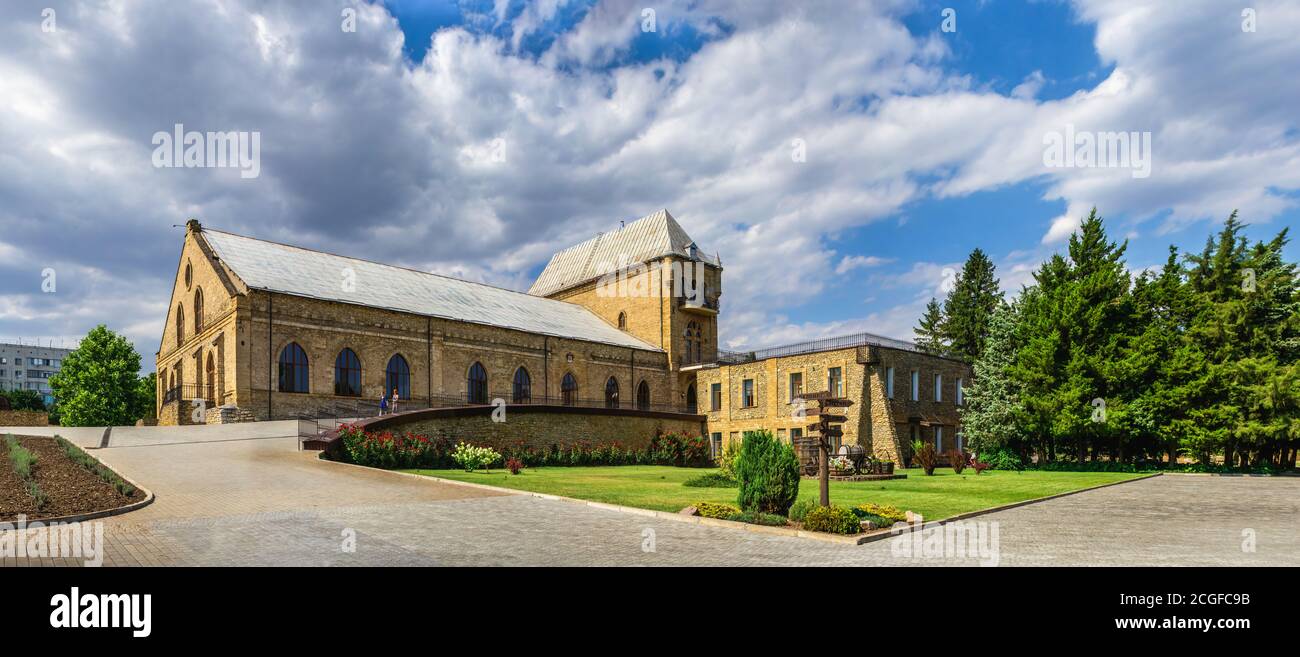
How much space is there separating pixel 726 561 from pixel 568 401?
3560cm

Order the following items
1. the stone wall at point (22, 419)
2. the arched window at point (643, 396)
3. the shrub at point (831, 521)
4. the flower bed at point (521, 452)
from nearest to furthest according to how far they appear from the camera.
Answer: the shrub at point (831, 521) < the flower bed at point (521, 452) < the stone wall at point (22, 419) < the arched window at point (643, 396)

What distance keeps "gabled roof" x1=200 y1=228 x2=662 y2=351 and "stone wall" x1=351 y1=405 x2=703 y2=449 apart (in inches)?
342

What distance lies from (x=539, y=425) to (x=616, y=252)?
2544 cm

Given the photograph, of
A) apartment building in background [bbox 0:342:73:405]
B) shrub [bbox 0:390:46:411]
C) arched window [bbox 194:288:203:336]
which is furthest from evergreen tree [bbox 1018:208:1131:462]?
apartment building in background [bbox 0:342:73:405]

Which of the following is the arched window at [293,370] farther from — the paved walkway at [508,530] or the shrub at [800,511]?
the shrub at [800,511]

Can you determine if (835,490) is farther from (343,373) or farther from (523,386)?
(523,386)

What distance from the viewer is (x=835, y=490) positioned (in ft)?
68.7

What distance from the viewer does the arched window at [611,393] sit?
154 feet

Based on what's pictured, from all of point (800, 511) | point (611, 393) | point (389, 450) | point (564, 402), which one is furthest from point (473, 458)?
point (611, 393)

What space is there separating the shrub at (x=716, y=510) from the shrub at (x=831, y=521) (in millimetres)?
1618

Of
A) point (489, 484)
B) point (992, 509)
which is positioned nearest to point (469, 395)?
point (489, 484)

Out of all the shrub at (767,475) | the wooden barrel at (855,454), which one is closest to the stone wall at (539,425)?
the wooden barrel at (855,454)

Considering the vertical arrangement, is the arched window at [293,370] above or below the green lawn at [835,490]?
above

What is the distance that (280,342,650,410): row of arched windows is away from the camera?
33.4 m
